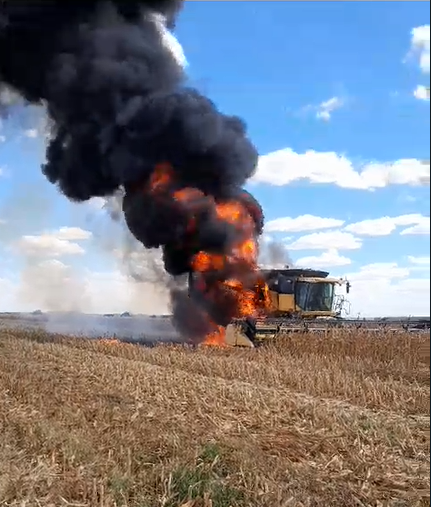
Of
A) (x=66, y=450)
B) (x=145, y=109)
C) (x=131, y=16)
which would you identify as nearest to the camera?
(x=66, y=450)

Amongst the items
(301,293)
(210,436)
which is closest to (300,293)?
(301,293)

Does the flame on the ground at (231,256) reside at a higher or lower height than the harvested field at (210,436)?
higher

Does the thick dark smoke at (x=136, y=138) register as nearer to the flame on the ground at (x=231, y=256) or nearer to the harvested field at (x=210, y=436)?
the flame on the ground at (x=231, y=256)

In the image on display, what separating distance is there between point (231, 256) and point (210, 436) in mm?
19910

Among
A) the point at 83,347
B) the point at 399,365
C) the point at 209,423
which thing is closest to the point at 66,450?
the point at 209,423

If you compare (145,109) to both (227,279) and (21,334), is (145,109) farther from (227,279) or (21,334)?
(21,334)

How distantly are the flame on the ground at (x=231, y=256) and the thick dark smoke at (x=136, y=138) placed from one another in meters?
0.24

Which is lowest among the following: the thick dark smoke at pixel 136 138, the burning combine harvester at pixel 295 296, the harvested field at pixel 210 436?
the harvested field at pixel 210 436

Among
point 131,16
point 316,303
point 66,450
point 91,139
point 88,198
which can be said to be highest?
point 131,16

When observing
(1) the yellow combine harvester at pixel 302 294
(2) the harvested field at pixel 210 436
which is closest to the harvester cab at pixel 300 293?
(1) the yellow combine harvester at pixel 302 294

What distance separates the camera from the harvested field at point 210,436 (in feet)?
23.5

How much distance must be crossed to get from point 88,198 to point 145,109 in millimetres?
4387

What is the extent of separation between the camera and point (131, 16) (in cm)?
2645

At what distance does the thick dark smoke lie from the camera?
26.4 meters
